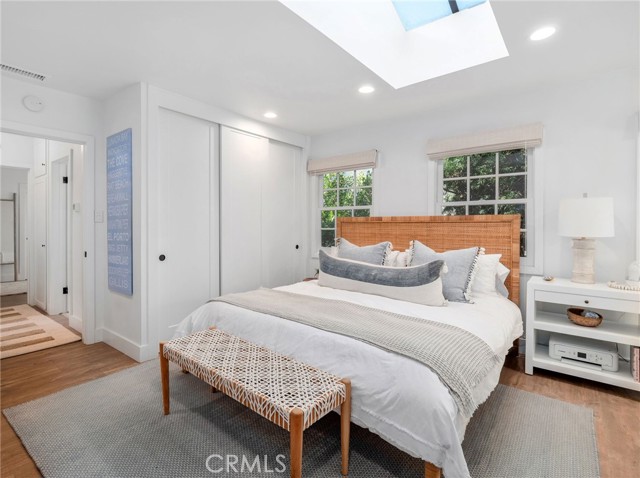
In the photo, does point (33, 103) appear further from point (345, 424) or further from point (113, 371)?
point (345, 424)

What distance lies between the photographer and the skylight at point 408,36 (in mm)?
2289

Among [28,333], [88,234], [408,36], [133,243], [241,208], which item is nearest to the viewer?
[408,36]

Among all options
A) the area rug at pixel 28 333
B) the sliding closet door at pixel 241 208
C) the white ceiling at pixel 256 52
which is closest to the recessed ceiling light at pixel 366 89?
the white ceiling at pixel 256 52

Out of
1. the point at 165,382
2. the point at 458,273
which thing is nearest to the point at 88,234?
the point at 165,382

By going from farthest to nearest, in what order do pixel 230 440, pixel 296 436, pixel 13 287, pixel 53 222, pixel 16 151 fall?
1. pixel 13 287
2. pixel 16 151
3. pixel 53 222
4. pixel 230 440
5. pixel 296 436

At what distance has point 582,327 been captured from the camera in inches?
97.5

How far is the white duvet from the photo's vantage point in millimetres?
1359

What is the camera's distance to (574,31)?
210 cm

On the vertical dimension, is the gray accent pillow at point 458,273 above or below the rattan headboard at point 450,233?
below

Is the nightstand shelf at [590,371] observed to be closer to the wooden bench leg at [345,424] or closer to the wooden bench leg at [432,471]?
the wooden bench leg at [432,471]

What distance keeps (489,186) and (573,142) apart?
2.41 ft

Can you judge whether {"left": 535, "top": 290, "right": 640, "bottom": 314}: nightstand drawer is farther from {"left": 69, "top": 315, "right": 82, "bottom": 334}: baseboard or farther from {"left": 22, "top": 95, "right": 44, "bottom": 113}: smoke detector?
{"left": 69, "top": 315, "right": 82, "bottom": 334}: baseboard

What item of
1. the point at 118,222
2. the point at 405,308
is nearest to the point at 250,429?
the point at 405,308

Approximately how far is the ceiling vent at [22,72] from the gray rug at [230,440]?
252 centimetres
